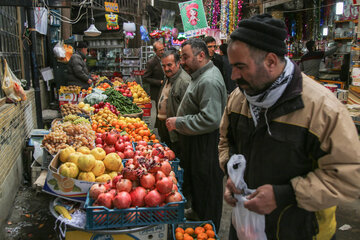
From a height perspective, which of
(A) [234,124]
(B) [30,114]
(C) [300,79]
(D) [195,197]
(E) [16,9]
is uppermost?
(E) [16,9]

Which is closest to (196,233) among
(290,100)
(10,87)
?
(290,100)

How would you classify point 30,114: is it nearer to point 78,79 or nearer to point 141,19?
point 78,79

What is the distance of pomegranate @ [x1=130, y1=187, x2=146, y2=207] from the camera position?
233 centimetres


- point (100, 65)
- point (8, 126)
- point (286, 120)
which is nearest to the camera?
point (286, 120)

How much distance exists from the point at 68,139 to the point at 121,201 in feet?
5.33

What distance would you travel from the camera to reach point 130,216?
90.0 inches

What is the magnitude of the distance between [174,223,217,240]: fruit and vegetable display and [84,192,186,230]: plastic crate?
Answer: 28.2 inches

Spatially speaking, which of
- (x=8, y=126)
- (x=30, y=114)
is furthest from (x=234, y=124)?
(x=30, y=114)

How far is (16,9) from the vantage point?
22.1ft

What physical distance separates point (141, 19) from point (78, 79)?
11.8m

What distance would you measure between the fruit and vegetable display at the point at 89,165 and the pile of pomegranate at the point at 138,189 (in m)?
0.18

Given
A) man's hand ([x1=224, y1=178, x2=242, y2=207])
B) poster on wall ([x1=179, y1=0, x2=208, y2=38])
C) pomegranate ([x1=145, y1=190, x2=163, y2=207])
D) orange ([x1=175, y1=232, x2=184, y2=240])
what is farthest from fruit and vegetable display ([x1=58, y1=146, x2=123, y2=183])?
poster on wall ([x1=179, y1=0, x2=208, y2=38])

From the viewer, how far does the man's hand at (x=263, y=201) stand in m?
1.61

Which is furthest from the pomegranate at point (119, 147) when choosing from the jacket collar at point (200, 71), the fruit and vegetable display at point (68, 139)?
the jacket collar at point (200, 71)
